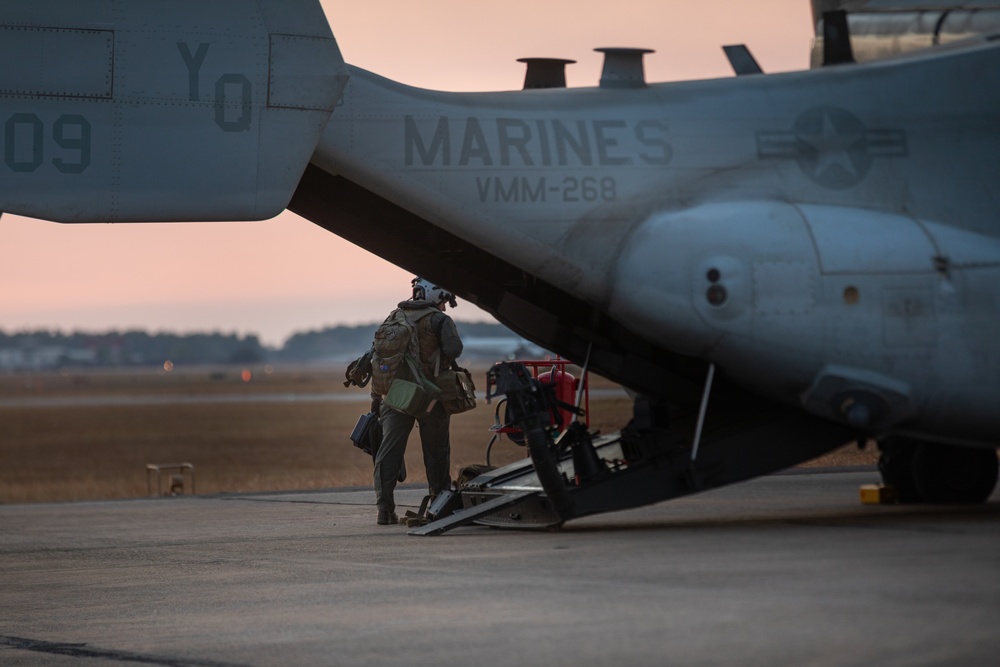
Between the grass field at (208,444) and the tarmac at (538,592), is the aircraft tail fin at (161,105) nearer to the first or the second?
the tarmac at (538,592)

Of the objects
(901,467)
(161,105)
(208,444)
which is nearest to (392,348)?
(161,105)

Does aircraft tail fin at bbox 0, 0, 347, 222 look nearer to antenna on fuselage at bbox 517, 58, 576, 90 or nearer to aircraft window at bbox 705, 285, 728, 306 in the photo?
antenna on fuselage at bbox 517, 58, 576, 90

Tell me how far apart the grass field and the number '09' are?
5.12 meters

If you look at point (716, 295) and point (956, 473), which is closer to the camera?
point (716, 295)

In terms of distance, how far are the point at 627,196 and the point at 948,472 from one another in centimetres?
364

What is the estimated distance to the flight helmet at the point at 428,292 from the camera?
41.1 ft

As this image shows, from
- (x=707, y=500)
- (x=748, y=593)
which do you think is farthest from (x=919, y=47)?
(x=748, y=593)

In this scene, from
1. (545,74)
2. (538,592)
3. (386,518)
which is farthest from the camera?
(386,518)

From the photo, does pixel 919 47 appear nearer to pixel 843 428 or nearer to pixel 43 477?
pixel 843 428

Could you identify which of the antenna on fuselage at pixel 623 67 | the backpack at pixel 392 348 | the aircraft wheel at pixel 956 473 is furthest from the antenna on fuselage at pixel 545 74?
the aircraft wheel at pixel 956 473

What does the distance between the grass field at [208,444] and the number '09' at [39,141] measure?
512cm

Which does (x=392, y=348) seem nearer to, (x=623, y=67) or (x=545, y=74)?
(x=545, y=74)

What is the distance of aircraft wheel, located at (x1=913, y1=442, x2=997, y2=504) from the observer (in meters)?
11.8

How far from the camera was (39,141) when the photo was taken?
9.68 m
